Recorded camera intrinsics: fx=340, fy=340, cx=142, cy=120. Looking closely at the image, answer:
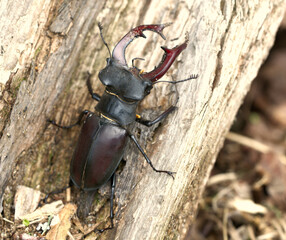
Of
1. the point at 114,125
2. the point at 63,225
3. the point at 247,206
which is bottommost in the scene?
the point at 63,225

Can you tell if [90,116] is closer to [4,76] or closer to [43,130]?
[43,130]

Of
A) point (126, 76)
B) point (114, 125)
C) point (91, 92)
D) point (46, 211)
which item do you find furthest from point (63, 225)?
point (126, 76)

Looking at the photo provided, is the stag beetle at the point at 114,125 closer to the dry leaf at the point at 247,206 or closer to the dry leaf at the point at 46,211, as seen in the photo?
the dry leaf at the point at 46,211

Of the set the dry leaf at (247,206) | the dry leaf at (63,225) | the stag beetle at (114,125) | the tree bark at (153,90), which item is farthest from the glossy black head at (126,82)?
the dry leaf at (247,206)

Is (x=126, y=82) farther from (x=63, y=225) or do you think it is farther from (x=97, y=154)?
(x=63, y=225)

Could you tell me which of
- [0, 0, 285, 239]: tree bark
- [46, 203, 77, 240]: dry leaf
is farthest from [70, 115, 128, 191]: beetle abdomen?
[46, 203, 77, 240]: dry leaf

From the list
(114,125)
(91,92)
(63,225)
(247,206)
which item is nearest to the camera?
(63,225)

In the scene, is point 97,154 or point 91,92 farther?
point 91,92

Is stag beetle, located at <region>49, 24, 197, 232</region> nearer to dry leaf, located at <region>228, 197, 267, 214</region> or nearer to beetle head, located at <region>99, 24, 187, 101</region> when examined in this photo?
beetle head, located at <region>99, 24, 187, 101</region>
